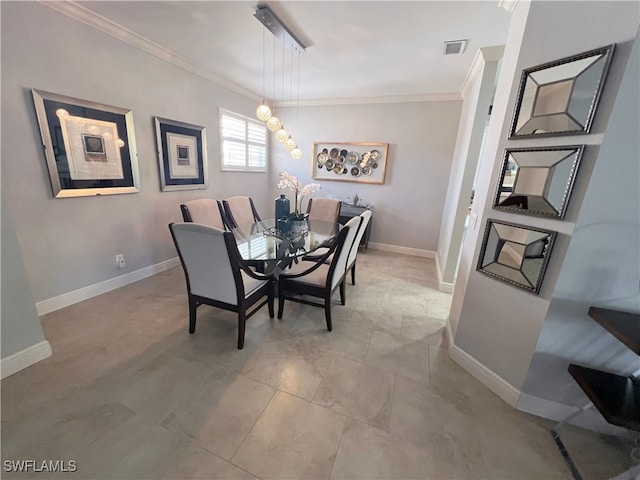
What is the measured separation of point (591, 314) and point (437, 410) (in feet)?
3.23

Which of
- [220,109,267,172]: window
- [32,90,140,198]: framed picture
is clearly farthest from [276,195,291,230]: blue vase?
[220,109,267,172]: window

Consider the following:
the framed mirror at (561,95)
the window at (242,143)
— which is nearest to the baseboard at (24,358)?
the window at (242,143)

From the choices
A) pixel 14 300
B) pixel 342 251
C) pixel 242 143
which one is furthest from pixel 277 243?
pixel 242 143

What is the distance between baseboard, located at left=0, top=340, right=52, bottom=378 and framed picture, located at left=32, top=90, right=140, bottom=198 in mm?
1307

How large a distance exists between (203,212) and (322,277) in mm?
1639

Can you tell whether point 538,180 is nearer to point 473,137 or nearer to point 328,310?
point 473,137

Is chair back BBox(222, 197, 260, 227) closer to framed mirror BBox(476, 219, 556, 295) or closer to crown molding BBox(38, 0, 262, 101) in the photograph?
crown molding BBox(38, 0, 262, 101)

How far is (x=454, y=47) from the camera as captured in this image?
8.06 feet

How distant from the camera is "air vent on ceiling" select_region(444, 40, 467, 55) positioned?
2.36m

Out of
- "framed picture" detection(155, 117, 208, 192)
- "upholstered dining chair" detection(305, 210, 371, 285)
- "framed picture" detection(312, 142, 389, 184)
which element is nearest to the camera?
"upholstered dining chair" detection(305, 210, 371, 285)

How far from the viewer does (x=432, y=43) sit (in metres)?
2.42

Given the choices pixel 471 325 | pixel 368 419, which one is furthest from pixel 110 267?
pixel 471 325

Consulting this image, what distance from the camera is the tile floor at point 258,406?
1213 millimetres

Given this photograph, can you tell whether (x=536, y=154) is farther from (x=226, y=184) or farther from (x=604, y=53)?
(x=226, y=184)
